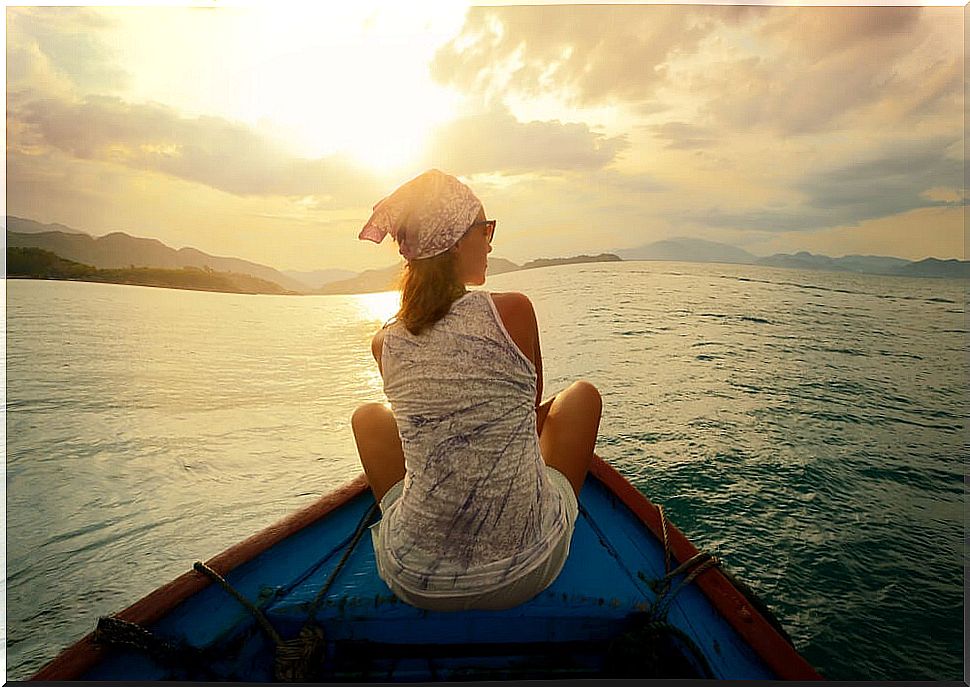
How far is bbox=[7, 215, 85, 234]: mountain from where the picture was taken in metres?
2.31

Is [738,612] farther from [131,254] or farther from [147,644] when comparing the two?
[131,254]

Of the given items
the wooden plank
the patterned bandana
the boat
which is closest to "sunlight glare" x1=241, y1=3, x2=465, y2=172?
the patterned bandana

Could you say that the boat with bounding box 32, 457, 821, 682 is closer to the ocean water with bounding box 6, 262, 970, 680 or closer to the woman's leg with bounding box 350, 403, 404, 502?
the woman's leg with bounding box 350, 403, 404, 502

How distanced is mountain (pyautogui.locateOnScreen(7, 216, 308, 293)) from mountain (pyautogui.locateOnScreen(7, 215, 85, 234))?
0.02m

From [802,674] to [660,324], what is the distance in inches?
248

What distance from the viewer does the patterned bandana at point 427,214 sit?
103 cm

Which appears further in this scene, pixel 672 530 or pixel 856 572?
pixel 856 572

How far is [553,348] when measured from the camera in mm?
5770

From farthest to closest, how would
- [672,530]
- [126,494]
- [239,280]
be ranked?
[239,280], [126,494], [672,530]

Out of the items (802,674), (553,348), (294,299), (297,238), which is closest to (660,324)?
(553,348)

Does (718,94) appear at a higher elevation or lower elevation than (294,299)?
higher

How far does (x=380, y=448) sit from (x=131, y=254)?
3937 mm

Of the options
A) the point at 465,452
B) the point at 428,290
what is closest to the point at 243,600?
the point at 465,452

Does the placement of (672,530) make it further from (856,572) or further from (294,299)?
(294,299)
